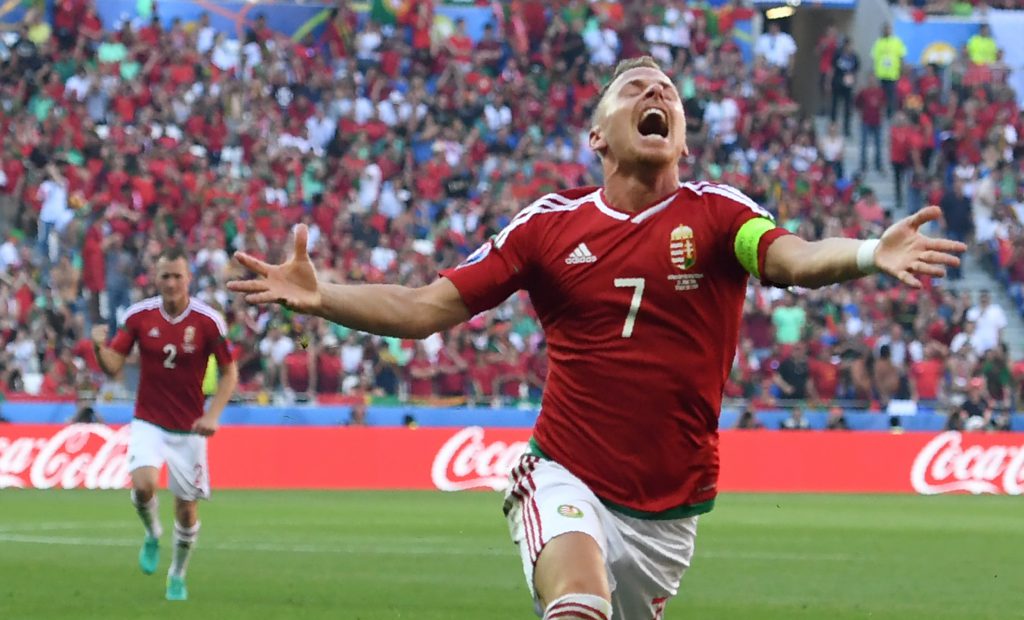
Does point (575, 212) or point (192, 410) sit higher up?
point (575, 212)

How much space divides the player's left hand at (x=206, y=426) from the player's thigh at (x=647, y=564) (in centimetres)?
784

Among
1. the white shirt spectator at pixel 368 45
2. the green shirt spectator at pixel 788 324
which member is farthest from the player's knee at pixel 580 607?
the white shirt spectator at pixel 368 45

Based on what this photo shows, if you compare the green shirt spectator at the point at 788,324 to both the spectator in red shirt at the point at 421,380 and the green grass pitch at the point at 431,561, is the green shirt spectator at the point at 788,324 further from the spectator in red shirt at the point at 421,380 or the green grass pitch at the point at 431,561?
the spectator in red shirt at the point at 421,380

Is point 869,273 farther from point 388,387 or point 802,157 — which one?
point 802,157

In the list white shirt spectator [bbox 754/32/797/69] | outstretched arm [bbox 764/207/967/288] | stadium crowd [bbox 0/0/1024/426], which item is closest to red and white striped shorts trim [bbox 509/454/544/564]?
outstretched arm [bbox 764/207/967/288]

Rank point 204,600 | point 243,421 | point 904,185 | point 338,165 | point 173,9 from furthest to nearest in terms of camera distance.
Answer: point 904,185 < point 173,9 < point 338,165 < point 243,421 < point 204,600

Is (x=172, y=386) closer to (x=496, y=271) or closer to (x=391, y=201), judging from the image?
(x=496, y=271)

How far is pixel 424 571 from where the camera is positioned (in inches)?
635

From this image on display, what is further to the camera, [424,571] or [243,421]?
[243,421]

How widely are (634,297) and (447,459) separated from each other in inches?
854

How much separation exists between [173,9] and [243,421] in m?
10.8

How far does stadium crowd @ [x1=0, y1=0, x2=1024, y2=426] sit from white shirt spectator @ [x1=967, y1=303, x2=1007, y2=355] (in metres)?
0.06

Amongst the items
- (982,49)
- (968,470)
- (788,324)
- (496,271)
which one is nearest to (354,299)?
(496,271)

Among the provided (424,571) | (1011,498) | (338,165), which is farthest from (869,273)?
(338,165)
